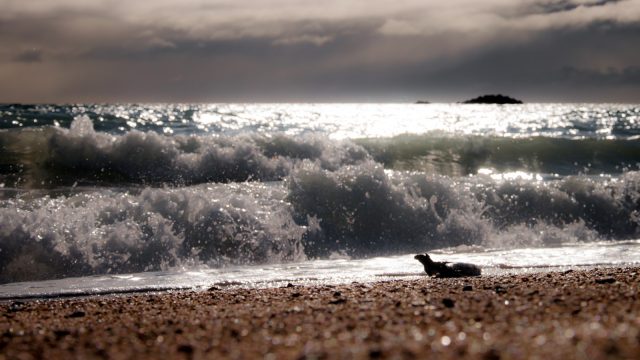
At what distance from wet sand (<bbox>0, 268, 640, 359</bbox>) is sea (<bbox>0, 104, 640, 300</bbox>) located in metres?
1.76

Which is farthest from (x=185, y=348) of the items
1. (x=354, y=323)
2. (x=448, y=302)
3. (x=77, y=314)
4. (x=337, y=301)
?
(x=77, y=314)

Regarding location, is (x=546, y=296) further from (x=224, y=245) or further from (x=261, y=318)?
(x=224, y=245)

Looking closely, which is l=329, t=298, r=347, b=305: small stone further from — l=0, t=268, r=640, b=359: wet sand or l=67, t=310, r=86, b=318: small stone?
l=67, t=310, r=86, b=318: small stone

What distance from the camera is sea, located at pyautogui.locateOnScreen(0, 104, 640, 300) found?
8.37 meters

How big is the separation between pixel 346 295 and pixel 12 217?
5.32 m

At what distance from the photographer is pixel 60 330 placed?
4250mm

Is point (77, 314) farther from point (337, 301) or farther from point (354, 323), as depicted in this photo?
point (354, 323)

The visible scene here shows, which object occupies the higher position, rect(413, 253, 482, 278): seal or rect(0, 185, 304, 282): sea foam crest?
rect(0, 185, 304, 282): sea foam crest

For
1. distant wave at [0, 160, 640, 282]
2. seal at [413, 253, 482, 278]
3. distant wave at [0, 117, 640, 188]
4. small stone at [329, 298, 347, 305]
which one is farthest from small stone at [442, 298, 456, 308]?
distant wave at [0, 117, 640, 188]

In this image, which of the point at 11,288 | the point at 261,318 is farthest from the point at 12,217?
the point at 261,318

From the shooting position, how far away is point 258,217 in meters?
10.2

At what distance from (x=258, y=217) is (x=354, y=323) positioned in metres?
6.36

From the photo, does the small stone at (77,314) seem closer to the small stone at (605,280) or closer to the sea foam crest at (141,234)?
the sea foam crest at (141,234)

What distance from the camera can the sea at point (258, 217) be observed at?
27.5ft
